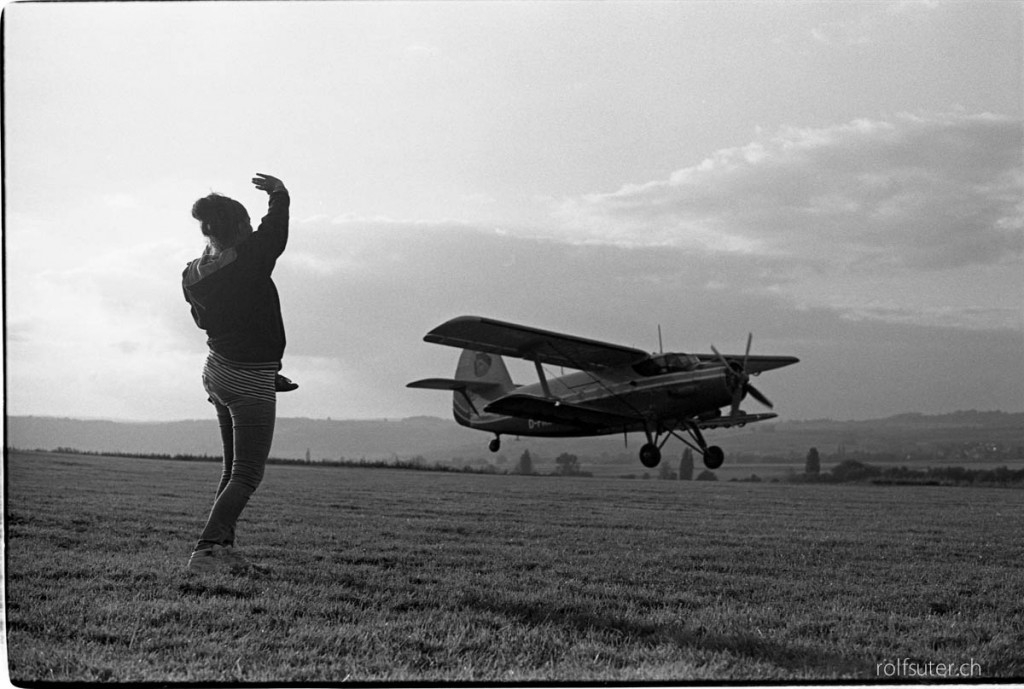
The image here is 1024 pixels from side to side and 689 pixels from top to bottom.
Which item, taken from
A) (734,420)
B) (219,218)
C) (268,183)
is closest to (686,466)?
(734,420)

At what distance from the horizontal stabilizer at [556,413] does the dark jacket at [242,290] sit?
1.82 meters

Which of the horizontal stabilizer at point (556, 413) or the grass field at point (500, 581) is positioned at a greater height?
the horizontal stabilizer at point (556, 413)

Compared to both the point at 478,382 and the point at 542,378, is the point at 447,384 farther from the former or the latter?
the point at 542,378

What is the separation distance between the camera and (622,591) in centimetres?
427

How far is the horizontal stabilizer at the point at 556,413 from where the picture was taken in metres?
5.82

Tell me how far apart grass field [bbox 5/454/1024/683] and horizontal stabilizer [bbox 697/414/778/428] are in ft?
1.39

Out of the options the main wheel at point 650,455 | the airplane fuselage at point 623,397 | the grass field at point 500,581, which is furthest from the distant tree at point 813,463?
the main wheel at point 650,455

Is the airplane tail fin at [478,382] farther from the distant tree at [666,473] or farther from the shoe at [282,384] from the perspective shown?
the distant tree at [666,473]

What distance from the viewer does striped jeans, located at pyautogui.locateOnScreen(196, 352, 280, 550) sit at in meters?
4.49

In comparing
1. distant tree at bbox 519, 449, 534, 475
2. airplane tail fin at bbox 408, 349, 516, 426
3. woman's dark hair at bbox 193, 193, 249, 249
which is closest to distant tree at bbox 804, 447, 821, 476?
distant tree at bbox 519, 449, 534, 475

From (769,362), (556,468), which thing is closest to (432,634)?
(556,468)

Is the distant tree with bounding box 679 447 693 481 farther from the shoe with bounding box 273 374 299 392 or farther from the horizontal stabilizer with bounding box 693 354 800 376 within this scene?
the shoe with bounding box 273 374 299 392

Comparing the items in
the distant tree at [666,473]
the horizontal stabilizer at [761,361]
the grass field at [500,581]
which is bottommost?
the grass field at [500,581]

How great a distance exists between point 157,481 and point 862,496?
4.34 m
